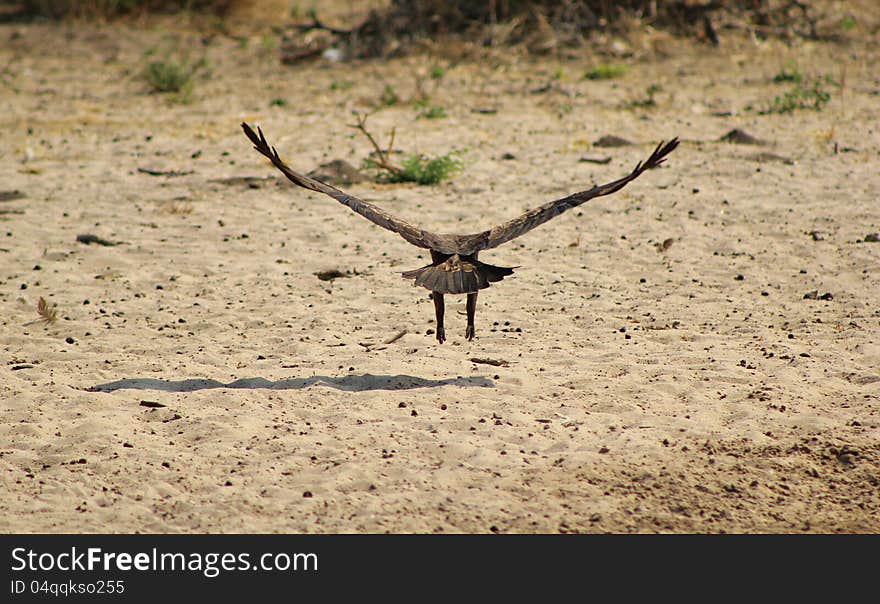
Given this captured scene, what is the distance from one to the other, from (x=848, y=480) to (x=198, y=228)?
5.63 m

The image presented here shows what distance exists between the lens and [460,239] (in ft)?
18.3

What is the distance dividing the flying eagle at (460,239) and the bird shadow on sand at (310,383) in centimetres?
38

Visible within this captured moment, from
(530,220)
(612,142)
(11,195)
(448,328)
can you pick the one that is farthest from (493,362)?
(11,195)

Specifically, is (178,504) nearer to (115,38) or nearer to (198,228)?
(198,228)

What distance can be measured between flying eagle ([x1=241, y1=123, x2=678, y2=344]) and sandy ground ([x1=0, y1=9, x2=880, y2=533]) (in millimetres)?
719

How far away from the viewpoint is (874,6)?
53.1 feet

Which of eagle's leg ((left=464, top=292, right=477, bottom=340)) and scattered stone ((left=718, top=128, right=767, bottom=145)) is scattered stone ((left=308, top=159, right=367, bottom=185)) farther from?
eagle's leg ((left=464, top=292, right=477, bottom=340))

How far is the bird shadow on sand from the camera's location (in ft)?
18.9

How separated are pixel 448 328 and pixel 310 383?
117cm

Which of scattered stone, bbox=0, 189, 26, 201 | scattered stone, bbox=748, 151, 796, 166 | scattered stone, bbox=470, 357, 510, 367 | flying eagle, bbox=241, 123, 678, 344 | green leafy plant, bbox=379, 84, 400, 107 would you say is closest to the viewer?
flying eagle, bbox=241, 123, 678, 344

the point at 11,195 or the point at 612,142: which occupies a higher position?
the point at 612,142

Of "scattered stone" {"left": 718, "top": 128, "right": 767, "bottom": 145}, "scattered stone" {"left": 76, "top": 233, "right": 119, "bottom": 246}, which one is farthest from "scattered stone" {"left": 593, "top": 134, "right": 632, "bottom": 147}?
"scattered stone" {"left": 76, "top": 233, "right": 119, "bottom": 246}

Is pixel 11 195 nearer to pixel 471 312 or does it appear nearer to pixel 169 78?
pixel 169 78

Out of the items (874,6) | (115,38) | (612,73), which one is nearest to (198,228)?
(612,73)
